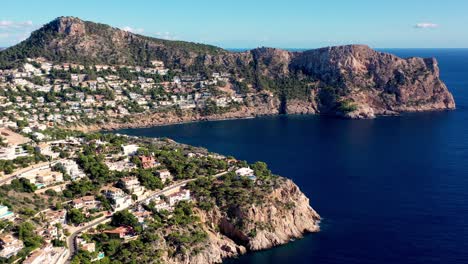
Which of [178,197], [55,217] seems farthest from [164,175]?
[55,217]

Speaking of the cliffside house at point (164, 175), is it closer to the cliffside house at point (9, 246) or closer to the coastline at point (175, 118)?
the cliffside house at point (9, 246)

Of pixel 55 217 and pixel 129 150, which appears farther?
pixel 129 150

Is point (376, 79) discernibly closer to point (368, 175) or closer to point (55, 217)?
point (368, 175)

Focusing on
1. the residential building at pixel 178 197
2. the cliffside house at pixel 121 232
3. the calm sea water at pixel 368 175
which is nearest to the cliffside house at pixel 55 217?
the cliffside house at pixel 121 232

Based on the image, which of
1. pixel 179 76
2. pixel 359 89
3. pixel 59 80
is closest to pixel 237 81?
pixel 179 76

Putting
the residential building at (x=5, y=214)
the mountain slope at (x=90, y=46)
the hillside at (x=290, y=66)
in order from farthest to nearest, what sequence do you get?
the mountain slope at (x=90, y=46), the hillside at (x=290, y=66), the residential building at (x=5, y=214)

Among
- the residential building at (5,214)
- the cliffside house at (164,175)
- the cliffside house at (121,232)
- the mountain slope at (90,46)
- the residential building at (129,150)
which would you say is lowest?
the cliffside house at (121,232)
